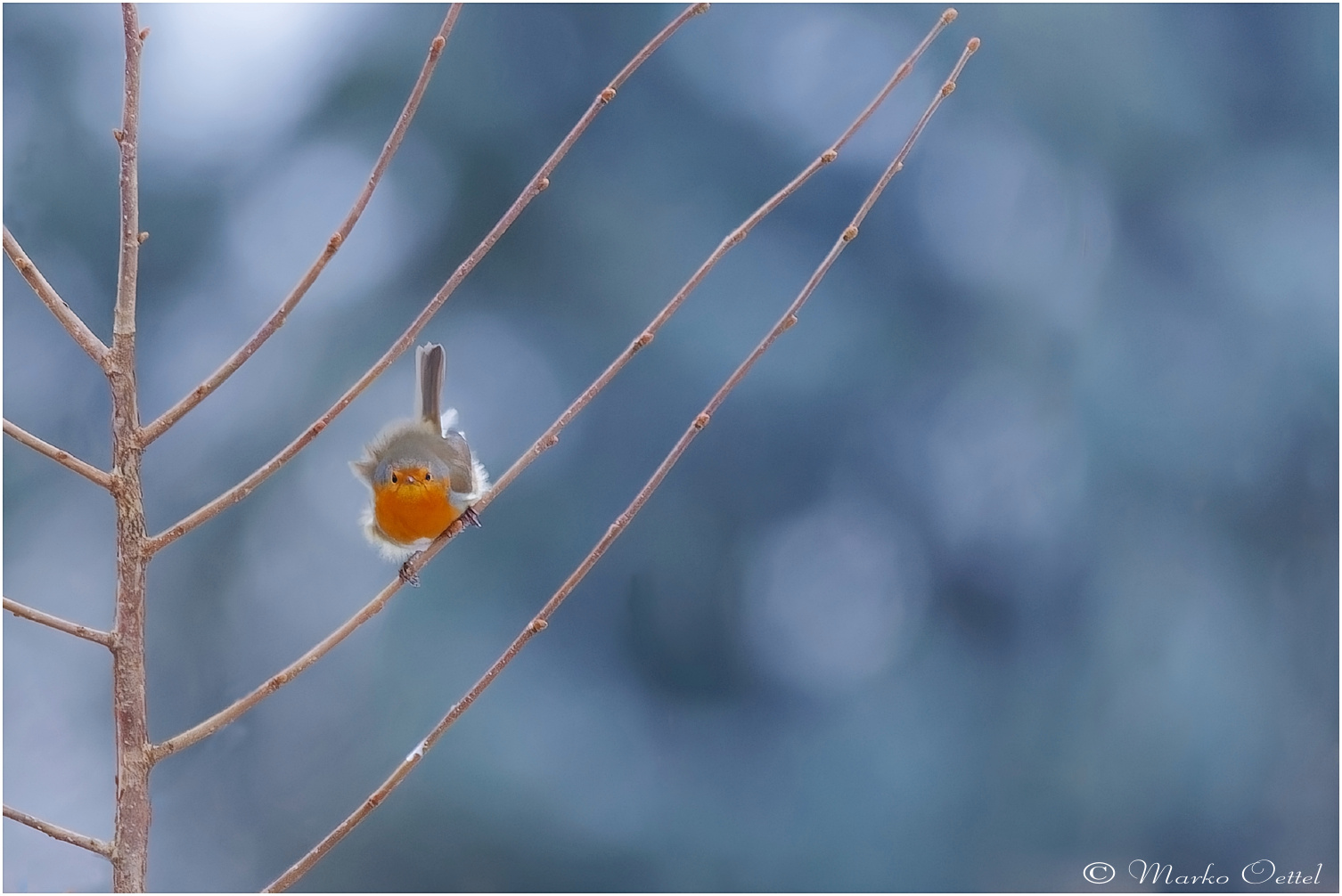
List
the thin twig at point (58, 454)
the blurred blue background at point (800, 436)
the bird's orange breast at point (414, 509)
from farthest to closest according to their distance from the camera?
the blurred blue background at point (800, 436) < the bird's orange breast at point (414, 509) < the thin twig at point (58, 454)

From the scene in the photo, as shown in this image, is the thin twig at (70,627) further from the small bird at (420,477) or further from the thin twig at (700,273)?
the small bird at (420,477)

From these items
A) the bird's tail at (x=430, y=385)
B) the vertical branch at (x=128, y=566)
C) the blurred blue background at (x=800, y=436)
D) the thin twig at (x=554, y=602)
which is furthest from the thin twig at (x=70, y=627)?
the blurred blue background at (x=800, y=436)

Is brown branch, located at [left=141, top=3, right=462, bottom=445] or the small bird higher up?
the small bird

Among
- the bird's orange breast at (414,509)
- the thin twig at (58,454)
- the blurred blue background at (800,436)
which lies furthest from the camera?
the blurred blue background at (800,436)

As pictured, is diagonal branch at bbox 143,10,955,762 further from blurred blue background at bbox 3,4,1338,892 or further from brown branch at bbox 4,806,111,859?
blurred blue background at bbox 3,4,1338,892

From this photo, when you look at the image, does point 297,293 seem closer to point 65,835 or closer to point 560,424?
point 560,424

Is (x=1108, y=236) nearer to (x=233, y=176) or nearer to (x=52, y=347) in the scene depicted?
(x=233, y=176)

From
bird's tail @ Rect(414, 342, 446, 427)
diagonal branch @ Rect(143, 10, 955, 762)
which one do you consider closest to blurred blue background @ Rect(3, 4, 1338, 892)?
bird's tail @ Rect(414, 342, 446, 427)
